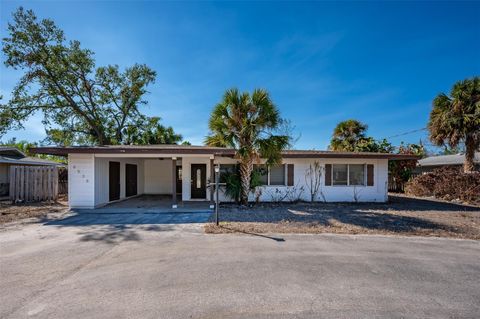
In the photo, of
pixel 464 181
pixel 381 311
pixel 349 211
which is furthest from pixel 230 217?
pixel 464 181

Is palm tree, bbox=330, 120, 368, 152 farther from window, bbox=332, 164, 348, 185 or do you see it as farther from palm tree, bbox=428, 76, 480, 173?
window, bbox=332, 164, 348, 185

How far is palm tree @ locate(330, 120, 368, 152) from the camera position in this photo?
67.4ft

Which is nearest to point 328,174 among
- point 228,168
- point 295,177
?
point 295,177

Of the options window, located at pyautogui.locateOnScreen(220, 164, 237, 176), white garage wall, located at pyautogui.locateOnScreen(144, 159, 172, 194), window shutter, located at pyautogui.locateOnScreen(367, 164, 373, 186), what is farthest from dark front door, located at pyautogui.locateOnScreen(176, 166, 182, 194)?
window shutter, located at pyautogui.locateOnScreen(367, 164, 373, 186)

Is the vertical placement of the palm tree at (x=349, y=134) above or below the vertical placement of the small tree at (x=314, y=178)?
above

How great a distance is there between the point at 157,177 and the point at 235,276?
13.4m

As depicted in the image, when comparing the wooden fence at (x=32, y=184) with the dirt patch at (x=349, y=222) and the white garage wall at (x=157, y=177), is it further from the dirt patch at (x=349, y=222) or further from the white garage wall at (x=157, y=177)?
the dirt patch at (x=349, y=222)

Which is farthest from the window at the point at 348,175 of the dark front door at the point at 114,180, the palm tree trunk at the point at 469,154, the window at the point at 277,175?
the dark front door at the point at 114,180

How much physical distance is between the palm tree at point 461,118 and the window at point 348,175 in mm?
5922

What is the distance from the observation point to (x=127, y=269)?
429 centimetres

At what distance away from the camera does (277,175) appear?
12883mm

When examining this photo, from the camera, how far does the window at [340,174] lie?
512 inches

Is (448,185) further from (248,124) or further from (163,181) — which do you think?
(163,181)

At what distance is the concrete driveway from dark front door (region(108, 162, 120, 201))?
5720mm
